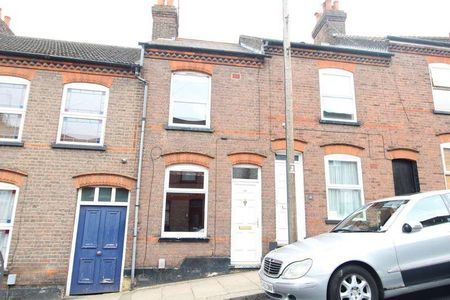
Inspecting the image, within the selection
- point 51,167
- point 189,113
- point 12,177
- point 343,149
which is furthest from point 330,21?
point 12,177

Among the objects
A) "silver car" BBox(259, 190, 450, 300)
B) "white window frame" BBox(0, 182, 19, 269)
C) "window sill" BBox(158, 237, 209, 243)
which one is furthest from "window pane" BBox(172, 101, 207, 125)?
"silver car" BBox(259, 190, 450, 300)

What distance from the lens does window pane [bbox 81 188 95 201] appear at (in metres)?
9.33

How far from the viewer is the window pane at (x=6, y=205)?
8828 mm

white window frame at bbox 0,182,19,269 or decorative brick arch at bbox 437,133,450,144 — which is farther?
decorative brick arch at bbox 437,133,450,144

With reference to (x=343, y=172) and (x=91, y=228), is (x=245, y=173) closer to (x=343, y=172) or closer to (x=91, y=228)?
(x=343, y=172)

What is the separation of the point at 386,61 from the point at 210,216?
26.7 feet

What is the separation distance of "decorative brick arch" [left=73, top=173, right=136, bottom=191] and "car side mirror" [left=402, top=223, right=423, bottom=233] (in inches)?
273

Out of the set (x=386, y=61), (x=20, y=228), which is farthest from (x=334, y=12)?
(x=20, y=228)

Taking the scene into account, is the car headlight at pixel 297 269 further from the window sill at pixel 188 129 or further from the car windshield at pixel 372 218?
the window sill at pixel 188 129

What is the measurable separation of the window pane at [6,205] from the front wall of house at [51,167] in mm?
274

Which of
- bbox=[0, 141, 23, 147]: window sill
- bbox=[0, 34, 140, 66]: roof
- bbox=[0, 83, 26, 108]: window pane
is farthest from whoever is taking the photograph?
bbox=[0, 34, 140, 66]: roof

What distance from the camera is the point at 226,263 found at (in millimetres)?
9188

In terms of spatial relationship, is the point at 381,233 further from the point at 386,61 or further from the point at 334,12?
the point at 334,12

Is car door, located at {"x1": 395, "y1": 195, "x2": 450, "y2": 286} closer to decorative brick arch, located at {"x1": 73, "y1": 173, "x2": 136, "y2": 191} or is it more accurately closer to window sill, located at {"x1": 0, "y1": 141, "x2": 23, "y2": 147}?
decorative brick arch, located at {"x1": 73, "y1": 173, "x2": 136, "y2": 191}
